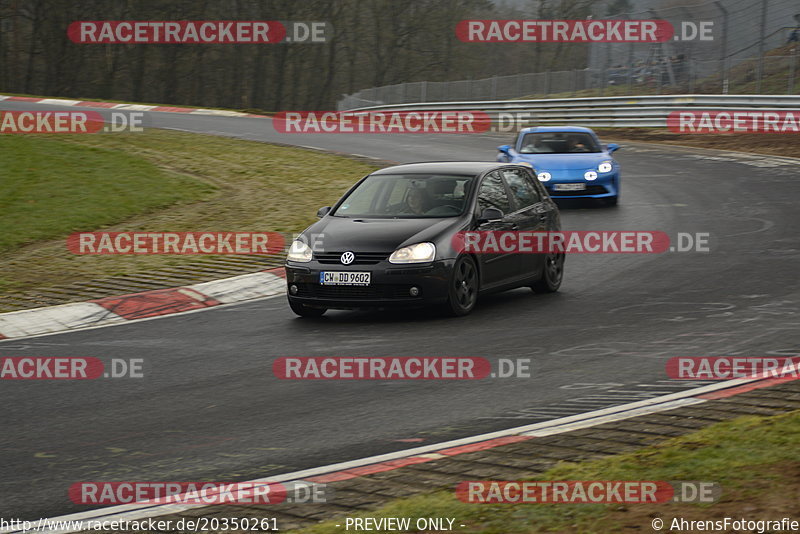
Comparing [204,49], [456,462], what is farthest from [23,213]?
[204,49]

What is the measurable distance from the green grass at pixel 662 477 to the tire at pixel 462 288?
14.5 feet

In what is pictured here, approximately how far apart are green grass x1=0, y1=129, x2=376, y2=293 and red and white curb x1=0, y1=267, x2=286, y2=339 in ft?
4.31

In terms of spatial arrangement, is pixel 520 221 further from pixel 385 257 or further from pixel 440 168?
pixel 385 257

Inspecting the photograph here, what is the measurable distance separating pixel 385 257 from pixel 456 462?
4541 mm

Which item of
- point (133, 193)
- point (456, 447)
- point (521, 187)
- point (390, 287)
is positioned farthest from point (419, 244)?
point (133, 193)

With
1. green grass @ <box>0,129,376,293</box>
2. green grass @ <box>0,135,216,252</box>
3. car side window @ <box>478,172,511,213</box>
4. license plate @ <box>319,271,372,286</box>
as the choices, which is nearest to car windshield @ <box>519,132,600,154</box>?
green grass @ <box>0,129,376,293</box>

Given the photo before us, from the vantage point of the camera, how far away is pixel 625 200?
802 inches

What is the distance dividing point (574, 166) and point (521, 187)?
7.37 m

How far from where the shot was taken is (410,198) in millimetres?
11461

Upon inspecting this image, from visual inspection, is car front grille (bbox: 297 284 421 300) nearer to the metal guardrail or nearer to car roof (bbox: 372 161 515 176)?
car roof (bbox: 372 161 515 176)

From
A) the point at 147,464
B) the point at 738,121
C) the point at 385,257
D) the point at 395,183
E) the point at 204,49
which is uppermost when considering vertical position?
the point at 204,49

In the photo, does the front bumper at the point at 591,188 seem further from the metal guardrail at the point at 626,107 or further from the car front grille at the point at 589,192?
the metal guardrail at the point at 626,107

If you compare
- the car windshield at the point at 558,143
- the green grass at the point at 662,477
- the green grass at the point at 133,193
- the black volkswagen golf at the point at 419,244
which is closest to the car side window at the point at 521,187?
the black volkswagen golf at the point at 419,244

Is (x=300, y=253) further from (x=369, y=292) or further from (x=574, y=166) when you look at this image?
(x=574, y=166)
